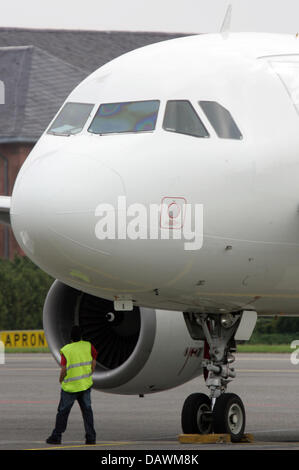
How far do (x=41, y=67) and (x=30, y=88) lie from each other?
196cm

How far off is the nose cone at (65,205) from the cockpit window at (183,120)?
3.19 ft

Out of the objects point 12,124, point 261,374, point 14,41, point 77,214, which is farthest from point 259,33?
point 14,41

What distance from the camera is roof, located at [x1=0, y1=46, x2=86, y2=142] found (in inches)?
2315

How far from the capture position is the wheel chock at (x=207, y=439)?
13883 millimetres

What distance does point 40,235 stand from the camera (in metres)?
12.6

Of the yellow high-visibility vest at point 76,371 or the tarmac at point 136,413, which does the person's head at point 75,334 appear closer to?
the yellow high-visibility vest at point 76,371

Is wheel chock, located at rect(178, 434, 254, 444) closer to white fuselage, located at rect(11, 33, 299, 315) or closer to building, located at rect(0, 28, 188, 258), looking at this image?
white fuselage, located at rect(11, 33, 299, 315)

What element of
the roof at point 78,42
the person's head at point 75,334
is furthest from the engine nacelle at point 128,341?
the roof at point 78,42

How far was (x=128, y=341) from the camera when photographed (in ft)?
53.9

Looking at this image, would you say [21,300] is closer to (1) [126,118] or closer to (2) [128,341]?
(2) [128,341]

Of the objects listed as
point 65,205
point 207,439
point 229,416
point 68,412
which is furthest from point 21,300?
point 65,205

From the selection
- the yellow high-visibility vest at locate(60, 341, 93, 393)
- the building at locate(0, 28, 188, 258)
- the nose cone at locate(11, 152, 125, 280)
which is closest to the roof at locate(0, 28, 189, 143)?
the building at locate(0, 28, 188, 258)
